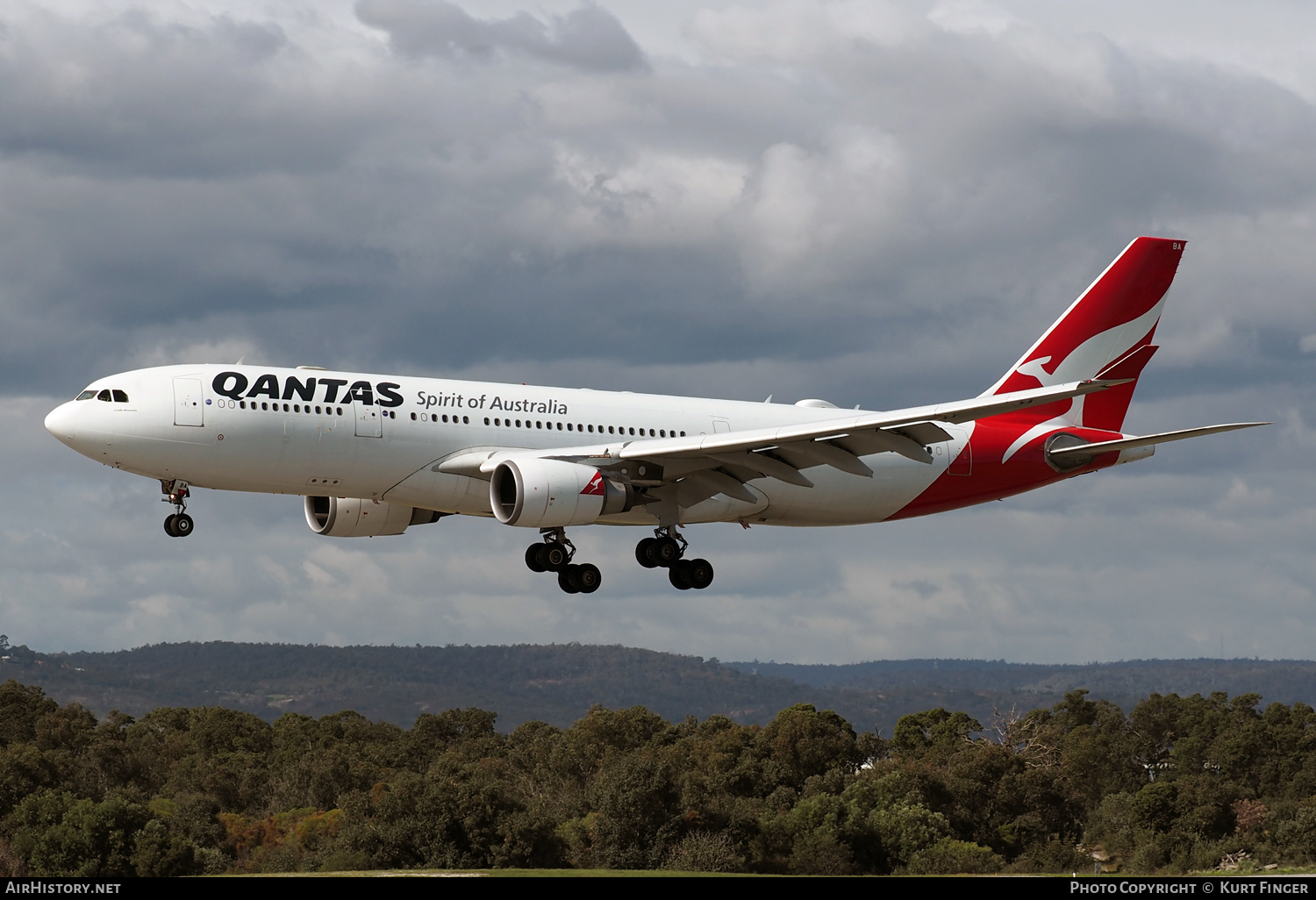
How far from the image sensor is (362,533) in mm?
55031

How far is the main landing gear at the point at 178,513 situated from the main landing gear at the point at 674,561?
1550 centimetres

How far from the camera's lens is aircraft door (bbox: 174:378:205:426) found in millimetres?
45844

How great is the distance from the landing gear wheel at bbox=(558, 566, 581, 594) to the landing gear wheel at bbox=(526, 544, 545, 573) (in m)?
0.70

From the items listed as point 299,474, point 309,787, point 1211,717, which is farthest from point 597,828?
point 1211,717

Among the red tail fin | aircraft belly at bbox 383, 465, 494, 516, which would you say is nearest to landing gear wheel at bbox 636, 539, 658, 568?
aircraft belly at bbox 383, 465, 494, 516

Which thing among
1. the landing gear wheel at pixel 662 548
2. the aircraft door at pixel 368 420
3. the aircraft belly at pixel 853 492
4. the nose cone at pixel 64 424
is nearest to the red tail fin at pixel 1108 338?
the aircraft belly at pixel 853 492

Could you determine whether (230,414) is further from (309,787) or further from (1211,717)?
(1211,717)

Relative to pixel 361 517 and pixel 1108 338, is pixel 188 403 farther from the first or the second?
pixel 1108 338

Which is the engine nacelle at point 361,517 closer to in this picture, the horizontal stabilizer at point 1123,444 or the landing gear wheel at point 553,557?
the landing gear wheel at point 553,557

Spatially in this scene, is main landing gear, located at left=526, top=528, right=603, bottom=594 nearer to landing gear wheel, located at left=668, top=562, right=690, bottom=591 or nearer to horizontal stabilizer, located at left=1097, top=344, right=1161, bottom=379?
landing gear wheel, located at left=668, top=562, right=690, bottom=591

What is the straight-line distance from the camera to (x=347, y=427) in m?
47.6

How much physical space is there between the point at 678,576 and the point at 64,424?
68.8 ft

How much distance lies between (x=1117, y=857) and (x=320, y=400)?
121 metres
